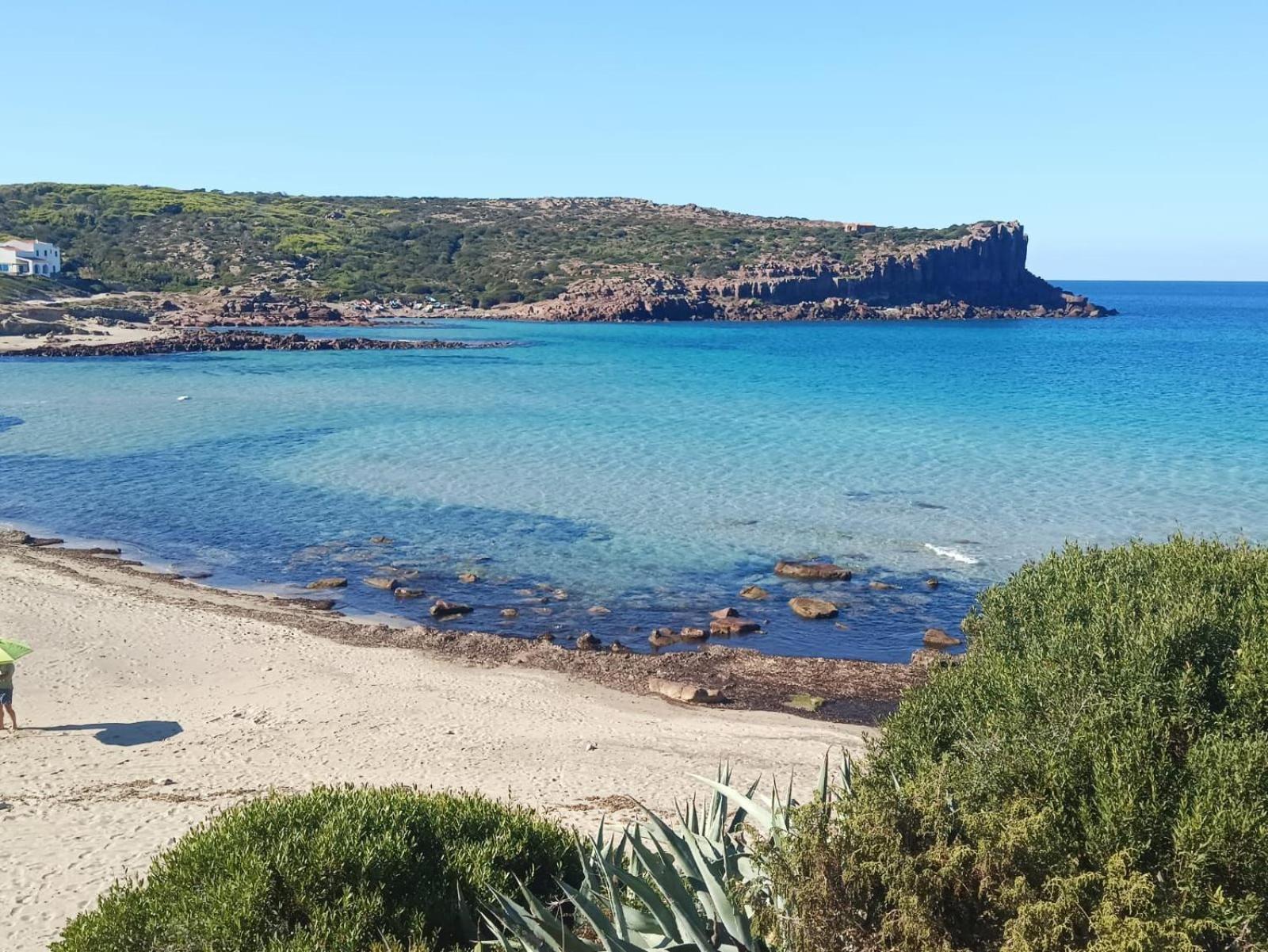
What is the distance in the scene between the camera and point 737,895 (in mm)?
6102

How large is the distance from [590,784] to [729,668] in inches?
224

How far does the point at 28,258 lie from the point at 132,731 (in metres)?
99.4

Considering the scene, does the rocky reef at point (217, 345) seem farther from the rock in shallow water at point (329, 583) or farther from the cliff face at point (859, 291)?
the rock in shallow water at point (329, 583)

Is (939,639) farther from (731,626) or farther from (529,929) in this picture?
(529,929)

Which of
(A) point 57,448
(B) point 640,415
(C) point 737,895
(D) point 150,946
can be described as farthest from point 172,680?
(B) point 640,415

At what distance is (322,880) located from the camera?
279 inches

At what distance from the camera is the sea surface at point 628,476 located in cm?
2352

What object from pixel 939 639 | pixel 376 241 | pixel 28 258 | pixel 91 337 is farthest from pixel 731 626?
pixel 376 241

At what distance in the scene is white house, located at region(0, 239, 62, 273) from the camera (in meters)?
94.7

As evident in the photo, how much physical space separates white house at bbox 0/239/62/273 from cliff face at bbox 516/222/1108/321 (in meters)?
45.4

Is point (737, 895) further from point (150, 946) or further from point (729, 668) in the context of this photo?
point (729, 668)

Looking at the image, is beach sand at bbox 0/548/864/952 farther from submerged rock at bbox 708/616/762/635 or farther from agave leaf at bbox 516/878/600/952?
agave leaf at bbox 516/878/600/952

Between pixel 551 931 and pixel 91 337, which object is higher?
pixel 91 337

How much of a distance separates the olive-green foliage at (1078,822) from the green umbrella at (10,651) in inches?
472
